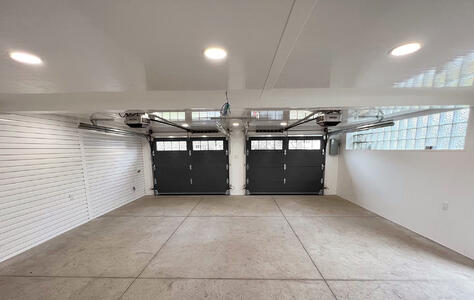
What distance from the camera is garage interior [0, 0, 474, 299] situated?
32.8 inches

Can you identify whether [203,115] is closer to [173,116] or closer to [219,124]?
[219,124]

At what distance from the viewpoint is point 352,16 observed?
2.55ft

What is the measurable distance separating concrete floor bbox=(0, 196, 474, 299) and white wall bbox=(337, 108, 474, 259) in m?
0.25

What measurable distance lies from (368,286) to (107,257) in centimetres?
343

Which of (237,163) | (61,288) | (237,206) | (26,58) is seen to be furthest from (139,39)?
(237,163)

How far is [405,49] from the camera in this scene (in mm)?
1052

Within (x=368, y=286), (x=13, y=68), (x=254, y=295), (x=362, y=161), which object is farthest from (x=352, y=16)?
(x=362, y=161)

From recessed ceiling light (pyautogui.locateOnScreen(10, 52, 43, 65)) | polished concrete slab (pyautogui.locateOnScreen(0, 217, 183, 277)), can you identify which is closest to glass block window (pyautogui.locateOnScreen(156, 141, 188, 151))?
polished concrete slab (pyautogui.locateOnScreen(0, 217, 183, 277))

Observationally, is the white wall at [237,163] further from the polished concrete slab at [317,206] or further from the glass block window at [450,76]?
the glass block window at [450,76]

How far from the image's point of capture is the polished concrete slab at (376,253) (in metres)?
2.06

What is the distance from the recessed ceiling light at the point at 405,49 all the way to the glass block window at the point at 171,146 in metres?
5.36

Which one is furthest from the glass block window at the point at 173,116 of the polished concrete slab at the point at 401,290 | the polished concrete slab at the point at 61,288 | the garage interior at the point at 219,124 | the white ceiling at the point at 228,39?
the polished concrete slab at the point at 401,290

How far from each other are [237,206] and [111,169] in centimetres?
348

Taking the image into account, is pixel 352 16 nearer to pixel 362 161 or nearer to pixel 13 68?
pixel 13 68
